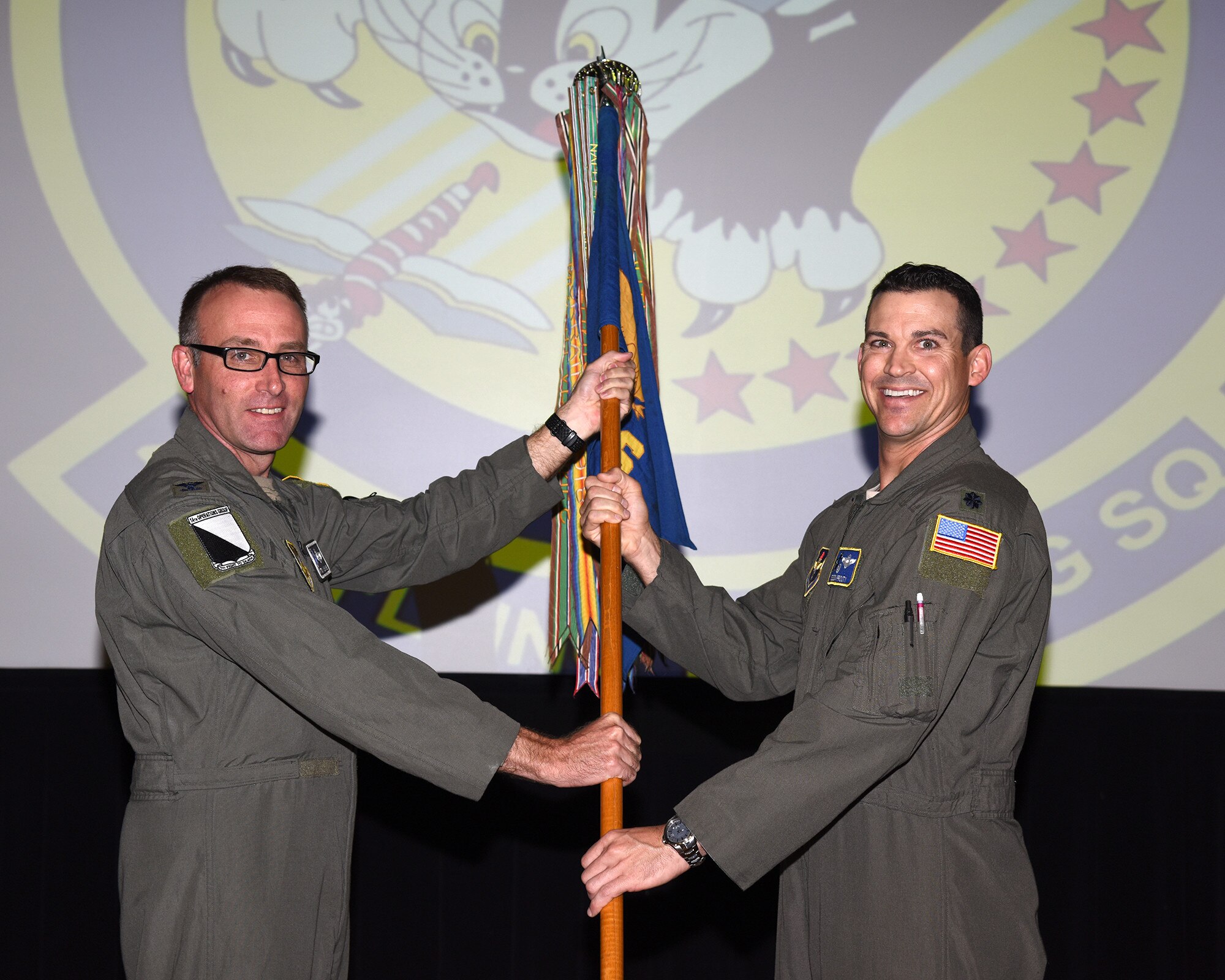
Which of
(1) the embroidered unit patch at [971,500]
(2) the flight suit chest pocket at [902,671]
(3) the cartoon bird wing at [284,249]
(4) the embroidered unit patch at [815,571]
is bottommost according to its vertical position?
(2) the flight suit chest pocket at [902,671]

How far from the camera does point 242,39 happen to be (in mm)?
3441

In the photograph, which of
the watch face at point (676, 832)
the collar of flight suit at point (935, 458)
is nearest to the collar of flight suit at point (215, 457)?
the watch face at point (676, 832)

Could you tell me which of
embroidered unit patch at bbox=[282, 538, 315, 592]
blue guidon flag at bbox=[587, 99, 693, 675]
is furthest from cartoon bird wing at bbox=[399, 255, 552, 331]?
embroidered unit patch at bbox=[282, 538, 315, 592]

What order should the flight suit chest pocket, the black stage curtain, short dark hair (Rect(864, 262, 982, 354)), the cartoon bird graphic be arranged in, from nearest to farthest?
the flight suit chest pocket → short dark hair (Rect(864, 262, 982, 354)) → the black stage curtain → the cartoon bird graphic

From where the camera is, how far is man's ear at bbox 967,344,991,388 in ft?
7.26

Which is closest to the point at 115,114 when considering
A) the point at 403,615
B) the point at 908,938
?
the point at 403,615

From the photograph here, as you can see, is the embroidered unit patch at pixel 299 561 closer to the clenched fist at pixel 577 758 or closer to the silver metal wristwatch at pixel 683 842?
the clenched fist at pixel 577 758

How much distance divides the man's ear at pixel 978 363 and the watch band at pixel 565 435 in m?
0.87

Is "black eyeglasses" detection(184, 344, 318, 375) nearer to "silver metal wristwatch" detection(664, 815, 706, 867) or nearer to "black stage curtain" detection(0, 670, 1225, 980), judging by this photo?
"silver metal wristwatch" detection(664, 815, 706, 867)

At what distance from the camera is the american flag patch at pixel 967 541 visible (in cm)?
190

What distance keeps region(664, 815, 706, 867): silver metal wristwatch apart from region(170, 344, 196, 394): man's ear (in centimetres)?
135

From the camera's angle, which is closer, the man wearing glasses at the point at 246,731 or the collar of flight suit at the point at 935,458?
the man wearing glasses at the point at 246,731

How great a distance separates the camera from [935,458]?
2.13m

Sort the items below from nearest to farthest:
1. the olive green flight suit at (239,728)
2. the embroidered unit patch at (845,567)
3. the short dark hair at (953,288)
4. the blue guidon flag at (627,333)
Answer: the olive green flight suit at (239,728)
the embroidered unit patch at (845,567)
the short dark hair at (953,288)
the blue guidon flag at (627,333)
